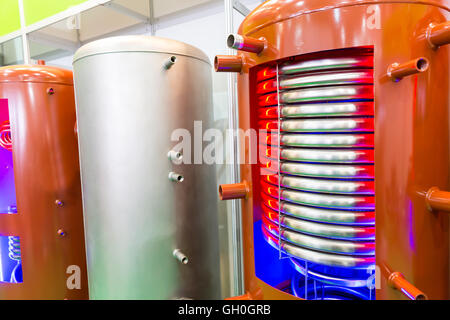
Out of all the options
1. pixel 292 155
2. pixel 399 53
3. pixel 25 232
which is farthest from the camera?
pixel 25 232

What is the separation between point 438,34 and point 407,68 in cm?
13

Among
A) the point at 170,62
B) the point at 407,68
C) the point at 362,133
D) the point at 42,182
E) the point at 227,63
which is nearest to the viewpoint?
the point at 407,68

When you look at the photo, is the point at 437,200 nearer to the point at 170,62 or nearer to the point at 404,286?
the point at 404,286

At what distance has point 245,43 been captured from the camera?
771 millimetres

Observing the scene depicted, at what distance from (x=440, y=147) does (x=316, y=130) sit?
1.00 ft

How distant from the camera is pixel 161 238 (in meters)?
1.09

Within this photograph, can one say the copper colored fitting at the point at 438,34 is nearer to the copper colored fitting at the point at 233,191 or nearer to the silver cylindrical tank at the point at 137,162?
the copper colored fitting at the point at 233,191

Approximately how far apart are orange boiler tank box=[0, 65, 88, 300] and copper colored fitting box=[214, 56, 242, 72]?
975mm

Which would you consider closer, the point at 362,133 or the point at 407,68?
the point at 407,68

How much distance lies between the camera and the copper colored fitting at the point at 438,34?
63 cm

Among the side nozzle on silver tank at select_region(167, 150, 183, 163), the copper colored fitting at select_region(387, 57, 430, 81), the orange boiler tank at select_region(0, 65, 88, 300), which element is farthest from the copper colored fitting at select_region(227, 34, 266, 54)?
the orange boiler tank at select_region(0, 65, 88, 300)

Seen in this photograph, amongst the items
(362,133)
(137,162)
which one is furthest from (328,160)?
(137,162)
